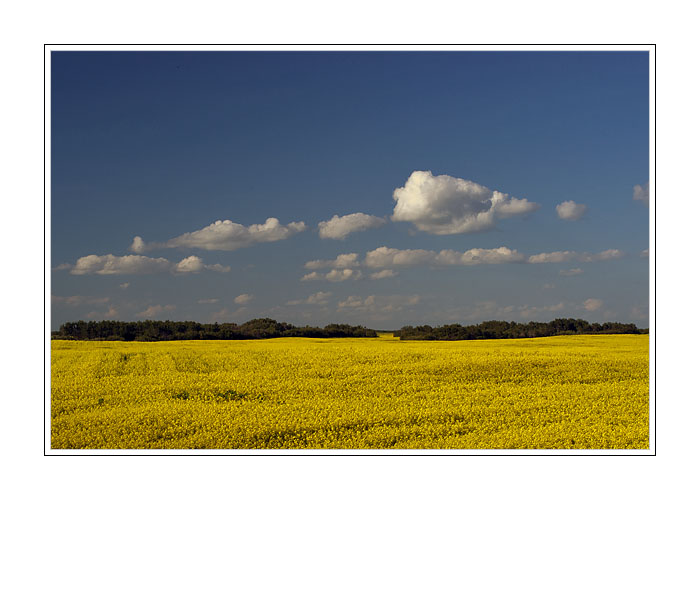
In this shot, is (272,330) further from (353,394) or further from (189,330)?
(353,394)

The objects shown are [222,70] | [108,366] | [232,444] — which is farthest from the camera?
[108,366]

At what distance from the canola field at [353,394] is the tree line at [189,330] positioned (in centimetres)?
26

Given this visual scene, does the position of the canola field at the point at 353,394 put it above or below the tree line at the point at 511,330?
below

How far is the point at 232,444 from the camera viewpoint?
7.19 metres

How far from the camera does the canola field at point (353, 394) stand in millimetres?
7297

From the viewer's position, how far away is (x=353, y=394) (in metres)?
8.50

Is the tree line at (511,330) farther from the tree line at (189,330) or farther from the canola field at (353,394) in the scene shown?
the tree line at (189,330)

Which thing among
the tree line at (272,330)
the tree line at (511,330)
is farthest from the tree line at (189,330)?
the tree line at (511,330)
